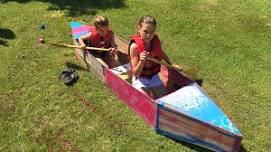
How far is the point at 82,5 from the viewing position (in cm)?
1388

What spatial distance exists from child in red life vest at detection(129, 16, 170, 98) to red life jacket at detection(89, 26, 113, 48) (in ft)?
4.60

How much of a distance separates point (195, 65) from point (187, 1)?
12.8 ft

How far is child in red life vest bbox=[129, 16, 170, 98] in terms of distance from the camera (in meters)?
8.14

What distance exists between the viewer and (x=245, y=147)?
8.17 meters

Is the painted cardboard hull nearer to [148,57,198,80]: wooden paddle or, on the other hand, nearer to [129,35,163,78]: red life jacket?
[148,57,198,80]: wooden paddle

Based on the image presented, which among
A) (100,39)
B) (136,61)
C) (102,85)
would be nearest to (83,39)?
(100,39)

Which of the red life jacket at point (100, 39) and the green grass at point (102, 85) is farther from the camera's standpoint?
the red life jacket at point (100, 39)

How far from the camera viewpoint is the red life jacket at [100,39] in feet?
32.7

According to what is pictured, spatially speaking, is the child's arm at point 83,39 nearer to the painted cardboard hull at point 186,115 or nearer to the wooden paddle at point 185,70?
the painted cardboard hull at point 186,115

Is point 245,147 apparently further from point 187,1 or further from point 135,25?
point 187,1

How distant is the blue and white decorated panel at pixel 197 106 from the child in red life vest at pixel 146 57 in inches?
29.7

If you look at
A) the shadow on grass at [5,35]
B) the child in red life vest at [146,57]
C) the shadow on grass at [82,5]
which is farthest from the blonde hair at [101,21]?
the shadow on grass at [82,5]

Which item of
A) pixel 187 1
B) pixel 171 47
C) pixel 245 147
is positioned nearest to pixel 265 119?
pixel 245 147

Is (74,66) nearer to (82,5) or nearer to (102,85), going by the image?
(102,85)
